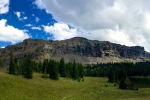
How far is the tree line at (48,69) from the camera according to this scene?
4742 inches

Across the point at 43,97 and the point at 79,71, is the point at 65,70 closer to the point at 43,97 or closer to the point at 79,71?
the point at 79,71

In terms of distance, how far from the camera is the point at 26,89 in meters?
77.6

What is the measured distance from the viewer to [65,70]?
15550 centimetres

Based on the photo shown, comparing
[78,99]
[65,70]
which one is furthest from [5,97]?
[65,70]

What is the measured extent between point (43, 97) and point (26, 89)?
9620 millimetres

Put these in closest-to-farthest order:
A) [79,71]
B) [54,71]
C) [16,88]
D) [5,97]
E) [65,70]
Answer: [5,97], [16,88], [54,71], [65,70], [79,71]

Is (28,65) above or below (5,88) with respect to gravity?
above

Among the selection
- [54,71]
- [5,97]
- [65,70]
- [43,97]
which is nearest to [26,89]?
[43,97]

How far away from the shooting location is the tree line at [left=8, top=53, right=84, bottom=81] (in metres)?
120

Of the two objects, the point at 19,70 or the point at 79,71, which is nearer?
the point at 19,70

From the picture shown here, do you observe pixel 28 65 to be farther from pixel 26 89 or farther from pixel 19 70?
pixel 26 89

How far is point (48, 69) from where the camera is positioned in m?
156

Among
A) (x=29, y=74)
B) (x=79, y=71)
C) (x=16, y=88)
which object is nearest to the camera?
(x=16, y=88)

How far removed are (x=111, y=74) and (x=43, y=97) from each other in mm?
110648
